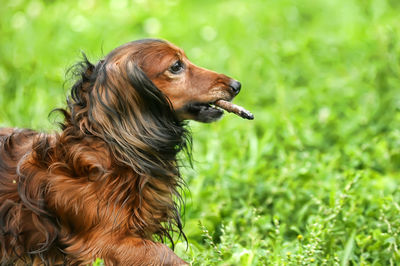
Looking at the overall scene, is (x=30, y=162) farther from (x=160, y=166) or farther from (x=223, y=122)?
(x=223, y=122)

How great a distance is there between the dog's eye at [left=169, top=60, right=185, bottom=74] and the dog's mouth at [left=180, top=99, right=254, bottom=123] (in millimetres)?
214

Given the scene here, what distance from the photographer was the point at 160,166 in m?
3.48

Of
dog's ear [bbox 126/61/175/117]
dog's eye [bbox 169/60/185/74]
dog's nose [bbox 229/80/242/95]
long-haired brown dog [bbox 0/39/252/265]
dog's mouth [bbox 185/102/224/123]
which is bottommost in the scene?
long-haired brown dog [bbox 0/39/252/265]

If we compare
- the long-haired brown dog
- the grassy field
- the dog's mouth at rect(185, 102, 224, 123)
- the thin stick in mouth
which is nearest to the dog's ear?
the long-haired brown dog

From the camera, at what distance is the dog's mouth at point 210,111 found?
3.62 m

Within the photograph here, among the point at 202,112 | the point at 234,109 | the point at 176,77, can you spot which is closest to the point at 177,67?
the point at 176,77

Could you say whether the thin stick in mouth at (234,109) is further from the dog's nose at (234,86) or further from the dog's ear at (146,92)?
the dog's ear at (146,92)

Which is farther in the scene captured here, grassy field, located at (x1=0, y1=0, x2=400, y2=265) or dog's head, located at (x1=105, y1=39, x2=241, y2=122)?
grassy field, located at (x1=0, y1=0, x2=400, y2=265)

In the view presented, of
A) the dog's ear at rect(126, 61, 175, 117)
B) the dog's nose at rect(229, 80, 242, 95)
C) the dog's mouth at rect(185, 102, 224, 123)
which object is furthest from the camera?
the dog's nose at rect(229, 80, 242, 95)

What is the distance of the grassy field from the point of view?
4059 mm

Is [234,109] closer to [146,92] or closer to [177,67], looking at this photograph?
[177,67]

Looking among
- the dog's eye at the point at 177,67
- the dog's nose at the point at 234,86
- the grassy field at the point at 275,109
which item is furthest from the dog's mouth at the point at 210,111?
the grassy field at the point at 275,109

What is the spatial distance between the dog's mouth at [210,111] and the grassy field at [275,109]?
69 centimetres

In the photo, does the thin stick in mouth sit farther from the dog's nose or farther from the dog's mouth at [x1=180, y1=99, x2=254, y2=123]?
the dog's nose
